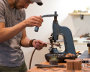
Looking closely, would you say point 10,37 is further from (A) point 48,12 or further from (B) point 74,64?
(A) point 48,12

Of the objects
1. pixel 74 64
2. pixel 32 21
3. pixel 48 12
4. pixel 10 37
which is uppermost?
pixel 48 12

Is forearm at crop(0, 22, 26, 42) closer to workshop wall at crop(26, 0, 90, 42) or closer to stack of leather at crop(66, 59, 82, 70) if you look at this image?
stack of leather at crop(66, 59, 82, 70)

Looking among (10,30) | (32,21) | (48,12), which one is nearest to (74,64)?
(32,21)

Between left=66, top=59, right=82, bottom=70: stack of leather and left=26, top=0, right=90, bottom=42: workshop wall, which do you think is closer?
left=66, top=59, right=82, bottom=70: stack of leather

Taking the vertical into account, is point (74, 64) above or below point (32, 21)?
below

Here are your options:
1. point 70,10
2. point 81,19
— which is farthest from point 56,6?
point 81,19

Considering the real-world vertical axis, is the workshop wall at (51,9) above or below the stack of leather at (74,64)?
above

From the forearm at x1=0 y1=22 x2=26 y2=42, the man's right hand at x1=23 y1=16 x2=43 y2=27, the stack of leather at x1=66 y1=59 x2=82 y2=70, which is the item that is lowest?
the stack of leather at x1=66 y1=59 x2=82 y2=70

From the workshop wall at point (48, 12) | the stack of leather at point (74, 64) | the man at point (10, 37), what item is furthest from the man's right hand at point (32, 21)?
the workshop wall at point (48, 12)

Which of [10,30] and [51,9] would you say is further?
[51,9]

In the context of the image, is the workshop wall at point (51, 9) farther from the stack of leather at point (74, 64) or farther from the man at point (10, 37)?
the stack of leather at point (74, 64)

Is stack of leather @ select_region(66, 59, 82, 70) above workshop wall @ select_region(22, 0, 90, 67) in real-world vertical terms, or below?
below

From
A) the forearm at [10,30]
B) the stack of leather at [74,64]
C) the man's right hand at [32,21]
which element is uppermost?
the man's right hand at [32,21]

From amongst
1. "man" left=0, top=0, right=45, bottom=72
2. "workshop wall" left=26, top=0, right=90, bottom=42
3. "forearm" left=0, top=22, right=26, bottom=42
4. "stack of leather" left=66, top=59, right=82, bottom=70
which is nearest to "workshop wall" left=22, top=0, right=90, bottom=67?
"workshop wall" left=26, top=0, right=90, bottom=42
